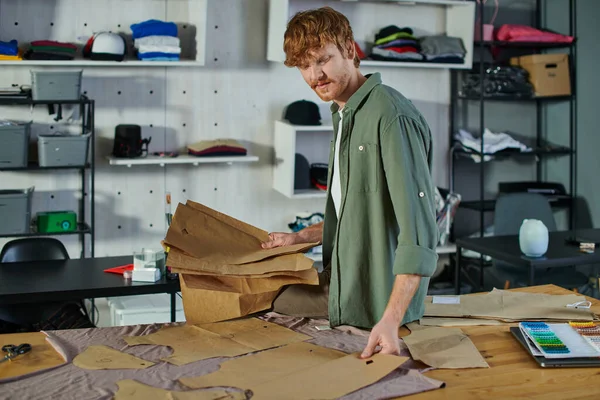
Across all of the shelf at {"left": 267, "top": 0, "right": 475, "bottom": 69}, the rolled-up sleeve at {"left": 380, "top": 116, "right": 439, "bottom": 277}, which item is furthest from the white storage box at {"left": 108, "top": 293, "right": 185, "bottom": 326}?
the rolled-up sleeve at {"left": 380, "top": 116, "right": 439, "bottom": 277}

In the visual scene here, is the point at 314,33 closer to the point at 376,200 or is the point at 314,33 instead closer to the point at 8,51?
the point at 376,200

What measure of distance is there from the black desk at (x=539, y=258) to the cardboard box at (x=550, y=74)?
1.19 meters

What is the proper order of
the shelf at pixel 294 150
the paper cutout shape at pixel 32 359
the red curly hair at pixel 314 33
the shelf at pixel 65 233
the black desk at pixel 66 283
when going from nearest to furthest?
the paper cutout shape at pixel 32 359
the red curly hair at pixel 314 33
the black desk at pixel 66 283
the shelf at pixel 65 233
the shelf at pixel 294 150

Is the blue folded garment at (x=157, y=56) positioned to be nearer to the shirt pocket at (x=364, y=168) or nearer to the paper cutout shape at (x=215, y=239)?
the paper cutout shape at (x=215, y=239)

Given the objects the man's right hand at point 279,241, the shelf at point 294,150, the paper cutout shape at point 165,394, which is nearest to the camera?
the paper cutout shape at point 165,394

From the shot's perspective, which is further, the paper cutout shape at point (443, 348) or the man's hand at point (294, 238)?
the man's hand at point (294, 238)

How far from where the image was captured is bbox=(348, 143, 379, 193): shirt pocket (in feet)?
6.96

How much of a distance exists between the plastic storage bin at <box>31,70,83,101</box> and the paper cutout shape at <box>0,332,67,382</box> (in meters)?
2.39

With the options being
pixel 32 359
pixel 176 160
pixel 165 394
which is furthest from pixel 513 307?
pixel 176 160

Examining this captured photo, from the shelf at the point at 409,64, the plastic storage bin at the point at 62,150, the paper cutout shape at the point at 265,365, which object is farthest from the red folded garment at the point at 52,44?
the paper cutout shape at the point at 265,365

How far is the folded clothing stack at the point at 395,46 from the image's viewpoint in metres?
5.03

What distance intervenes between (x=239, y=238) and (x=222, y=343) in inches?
18.2

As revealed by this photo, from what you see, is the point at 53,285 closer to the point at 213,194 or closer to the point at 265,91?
the point at 213,194

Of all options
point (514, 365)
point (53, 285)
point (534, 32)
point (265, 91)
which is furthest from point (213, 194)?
point (514, 365)
